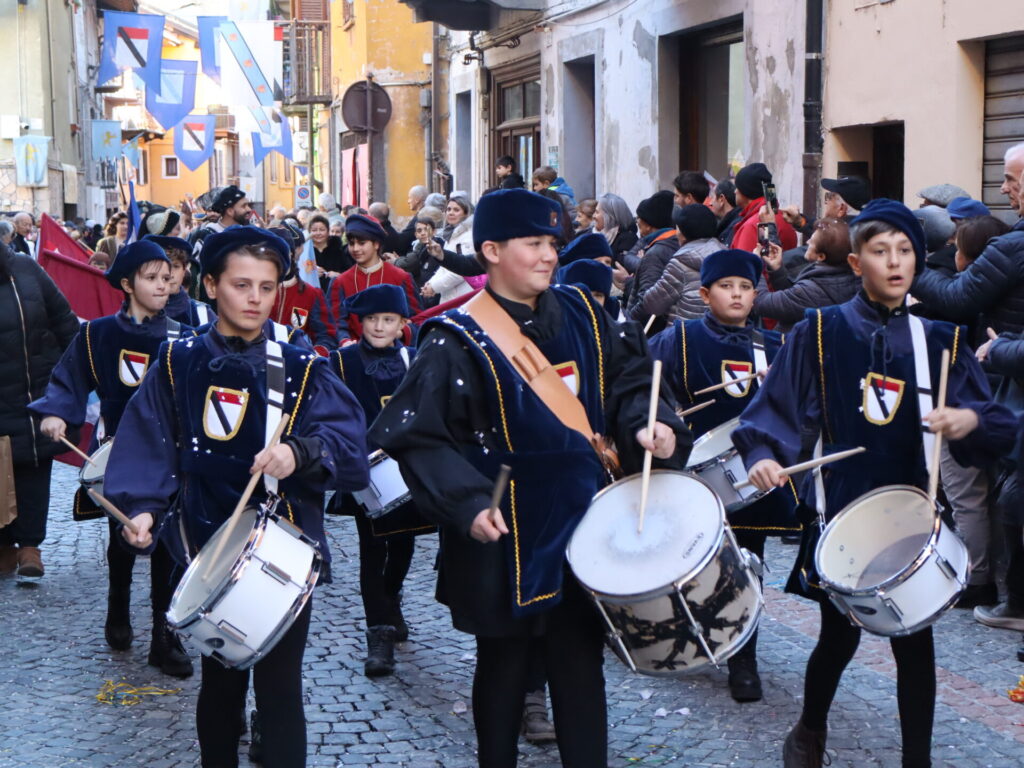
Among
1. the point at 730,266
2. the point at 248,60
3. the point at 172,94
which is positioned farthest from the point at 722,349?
the point at 248,60

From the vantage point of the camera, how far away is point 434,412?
4.08 metres

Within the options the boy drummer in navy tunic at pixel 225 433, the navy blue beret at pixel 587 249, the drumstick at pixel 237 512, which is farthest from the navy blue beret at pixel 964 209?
the drumstick at pixel 237 512

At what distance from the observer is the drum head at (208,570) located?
415 cm

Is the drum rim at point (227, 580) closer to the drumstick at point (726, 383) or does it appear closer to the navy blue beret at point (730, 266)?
the drumstick at point (726, 383)

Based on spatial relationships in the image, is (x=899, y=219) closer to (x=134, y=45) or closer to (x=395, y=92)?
(x=134, y=45)

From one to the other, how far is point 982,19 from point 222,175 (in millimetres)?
73180

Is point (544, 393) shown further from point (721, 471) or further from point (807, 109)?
point (807, 109)

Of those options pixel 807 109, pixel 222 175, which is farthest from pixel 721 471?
pixel 222 175

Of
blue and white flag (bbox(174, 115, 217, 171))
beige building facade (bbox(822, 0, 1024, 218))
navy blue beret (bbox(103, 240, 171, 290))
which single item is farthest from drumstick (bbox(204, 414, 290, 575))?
blue and white flag (bbox(174, 115, 217, 171))

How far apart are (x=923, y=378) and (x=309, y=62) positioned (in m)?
35.2

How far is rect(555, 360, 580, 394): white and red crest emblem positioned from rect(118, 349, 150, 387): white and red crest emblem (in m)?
2.83

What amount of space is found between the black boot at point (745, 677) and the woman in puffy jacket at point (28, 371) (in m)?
3.90

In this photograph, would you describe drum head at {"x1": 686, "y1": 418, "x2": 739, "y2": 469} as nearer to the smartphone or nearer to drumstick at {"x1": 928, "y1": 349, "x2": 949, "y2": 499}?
drumstick at {"x1": 928, "y1": 349, "x2": 949, "y2": 499}

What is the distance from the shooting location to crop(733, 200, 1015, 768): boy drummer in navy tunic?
4480mm
